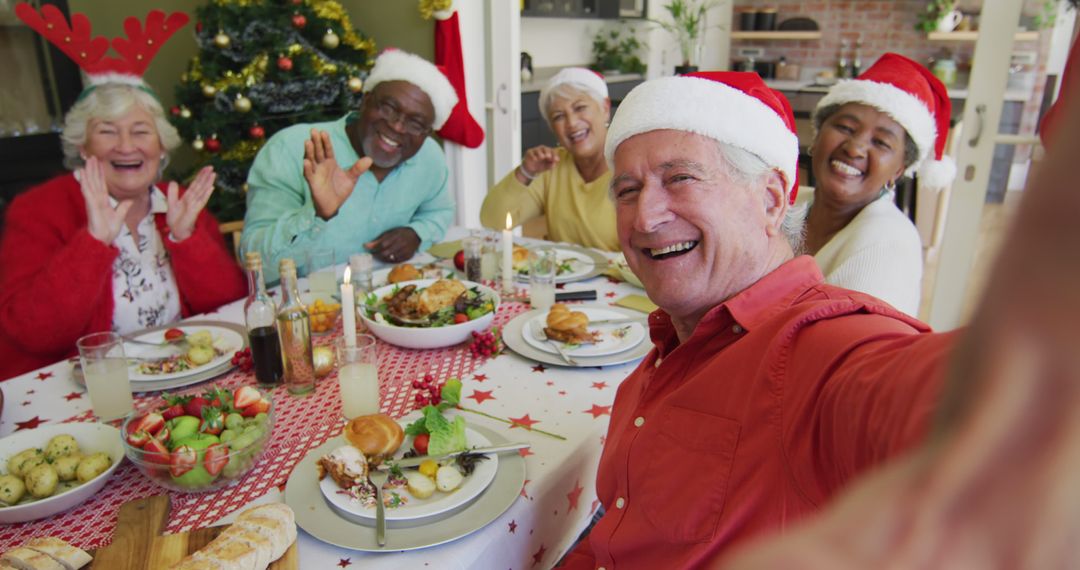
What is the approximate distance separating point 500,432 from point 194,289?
118cm

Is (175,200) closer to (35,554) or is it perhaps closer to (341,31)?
(35,554)

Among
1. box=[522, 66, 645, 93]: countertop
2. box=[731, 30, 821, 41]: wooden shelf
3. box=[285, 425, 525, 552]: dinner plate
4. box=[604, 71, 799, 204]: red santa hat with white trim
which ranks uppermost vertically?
box=[731, 30, 821, 41]: wooden shelf

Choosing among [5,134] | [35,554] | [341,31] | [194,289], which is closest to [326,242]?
[194,289]

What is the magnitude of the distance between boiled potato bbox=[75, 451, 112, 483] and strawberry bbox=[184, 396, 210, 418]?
13 centimetres

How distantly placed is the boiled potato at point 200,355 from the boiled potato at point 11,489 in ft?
1.47

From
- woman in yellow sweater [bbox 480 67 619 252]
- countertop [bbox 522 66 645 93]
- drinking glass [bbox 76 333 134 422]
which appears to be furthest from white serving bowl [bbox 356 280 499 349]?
countertop [bbox 522 66 645 93]

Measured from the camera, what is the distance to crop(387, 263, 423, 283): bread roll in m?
1.95

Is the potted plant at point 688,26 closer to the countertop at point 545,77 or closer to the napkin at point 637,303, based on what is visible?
the countertop at point 545,77

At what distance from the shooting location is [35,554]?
0.81 m

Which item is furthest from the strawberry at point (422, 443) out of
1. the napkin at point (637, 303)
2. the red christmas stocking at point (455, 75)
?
the red christmas stocking at point (455, 75)

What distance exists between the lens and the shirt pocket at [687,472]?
0.80 m

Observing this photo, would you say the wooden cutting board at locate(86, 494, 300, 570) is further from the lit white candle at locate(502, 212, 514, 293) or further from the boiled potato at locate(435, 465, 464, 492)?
the lit white candle at locate(502, 212, 514, 293)

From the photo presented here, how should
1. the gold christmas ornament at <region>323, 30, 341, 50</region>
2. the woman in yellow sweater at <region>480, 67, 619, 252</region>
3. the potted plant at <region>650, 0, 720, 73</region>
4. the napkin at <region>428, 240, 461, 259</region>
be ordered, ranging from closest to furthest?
the napkin at <region>428, 240, 461, 259</region>, the woman in yellow sweater at <region>480, 67, 619, 252</region>, the gold christmas ornament at <region>323, 30, 341, 50</region>, the potted plant at <region>650, 0, 720, 73</region>

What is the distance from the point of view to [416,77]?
242 cm
